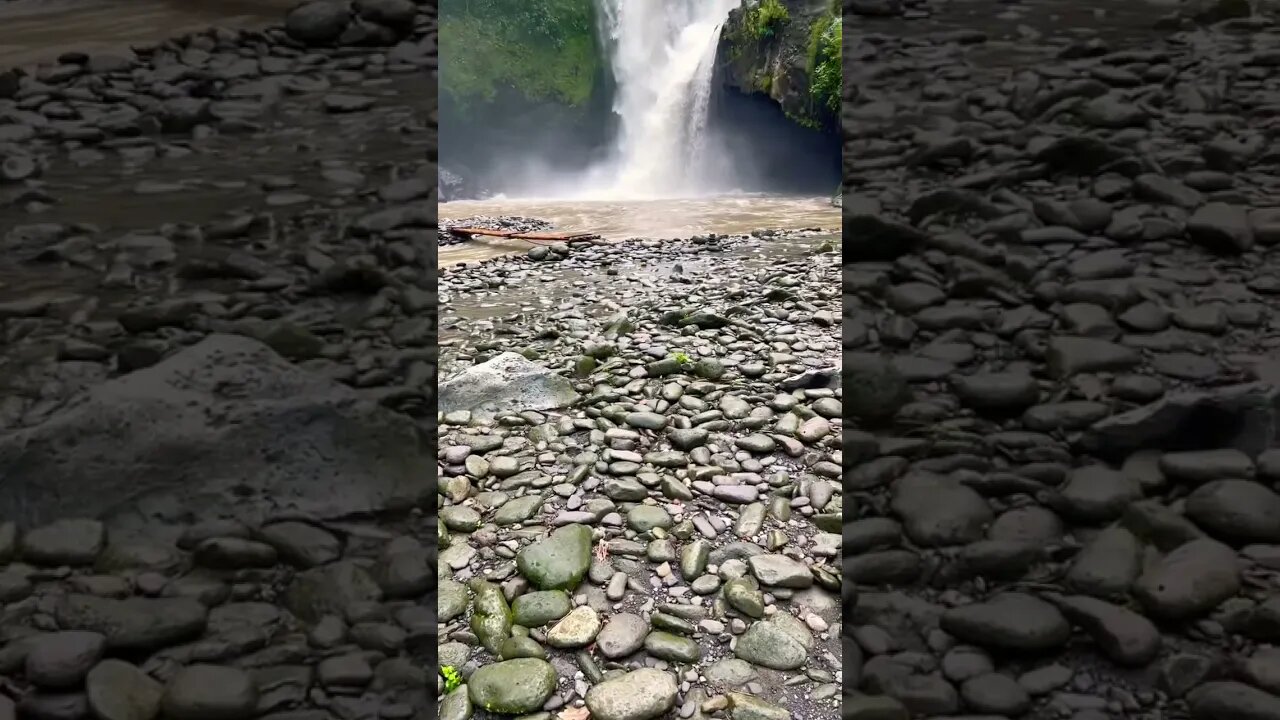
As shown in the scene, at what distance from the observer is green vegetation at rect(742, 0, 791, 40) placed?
1298cm

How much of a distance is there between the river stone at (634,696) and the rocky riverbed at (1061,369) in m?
0.28

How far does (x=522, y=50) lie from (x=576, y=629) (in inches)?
797

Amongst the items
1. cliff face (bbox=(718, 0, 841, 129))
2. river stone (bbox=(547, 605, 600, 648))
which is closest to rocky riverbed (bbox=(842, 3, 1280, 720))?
river stone (bbox=(547, 605, 600, 648))

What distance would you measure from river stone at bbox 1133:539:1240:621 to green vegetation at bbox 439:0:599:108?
1980cm

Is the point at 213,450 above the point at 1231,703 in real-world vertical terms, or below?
above

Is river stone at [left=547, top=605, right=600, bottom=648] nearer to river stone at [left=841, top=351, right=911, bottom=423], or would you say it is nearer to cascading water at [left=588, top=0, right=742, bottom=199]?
river stone at [left=841, top=351, right=911, bottom=423]

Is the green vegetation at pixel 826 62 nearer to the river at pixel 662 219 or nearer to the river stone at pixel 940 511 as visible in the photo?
the river at pixel 662 219

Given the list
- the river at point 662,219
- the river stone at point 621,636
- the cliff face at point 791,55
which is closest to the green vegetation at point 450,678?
the river stone at point 621,636

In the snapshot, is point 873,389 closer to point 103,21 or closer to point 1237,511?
point 1237,511

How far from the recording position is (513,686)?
107 centimetres

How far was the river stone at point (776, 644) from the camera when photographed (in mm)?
1139

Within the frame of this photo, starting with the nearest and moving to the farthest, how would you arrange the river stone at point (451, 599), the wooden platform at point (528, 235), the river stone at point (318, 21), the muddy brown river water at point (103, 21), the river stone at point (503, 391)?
the river stone at point (451, 599) < the river stone at point (318, 21) < the muddy brown river water at point (103, 21) < the river stone at point (503, 391) < the wooden platform at point (528, 235)

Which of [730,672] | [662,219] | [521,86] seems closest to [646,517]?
[730,672]

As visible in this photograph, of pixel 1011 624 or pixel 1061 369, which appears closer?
pixel 1011 624
